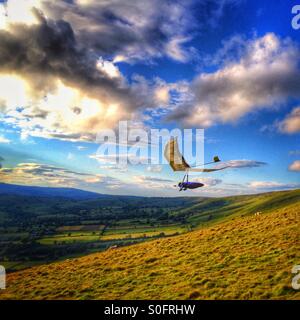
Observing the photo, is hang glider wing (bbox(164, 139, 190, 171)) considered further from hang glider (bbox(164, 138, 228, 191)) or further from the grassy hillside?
the grassy hillside

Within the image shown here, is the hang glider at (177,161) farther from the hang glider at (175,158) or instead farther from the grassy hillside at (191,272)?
the grassy hillside at (191,272)

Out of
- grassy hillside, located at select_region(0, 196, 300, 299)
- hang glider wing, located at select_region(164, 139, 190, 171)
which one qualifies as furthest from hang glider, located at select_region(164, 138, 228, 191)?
grassy hillside, located at select_region(0, 196, 300, 299)

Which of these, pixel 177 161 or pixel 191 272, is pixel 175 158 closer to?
pixel 177 161

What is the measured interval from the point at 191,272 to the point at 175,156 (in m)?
17.7

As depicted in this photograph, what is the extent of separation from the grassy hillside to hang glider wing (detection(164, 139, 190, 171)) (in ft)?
37.8

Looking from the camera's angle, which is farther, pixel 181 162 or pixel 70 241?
pixel 70 241

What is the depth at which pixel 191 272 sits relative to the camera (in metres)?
26.8

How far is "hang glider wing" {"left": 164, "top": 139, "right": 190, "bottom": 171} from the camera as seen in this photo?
1352 cm

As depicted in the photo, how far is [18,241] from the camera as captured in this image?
170750mm

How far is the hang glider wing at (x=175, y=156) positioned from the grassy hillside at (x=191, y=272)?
37.8ft
